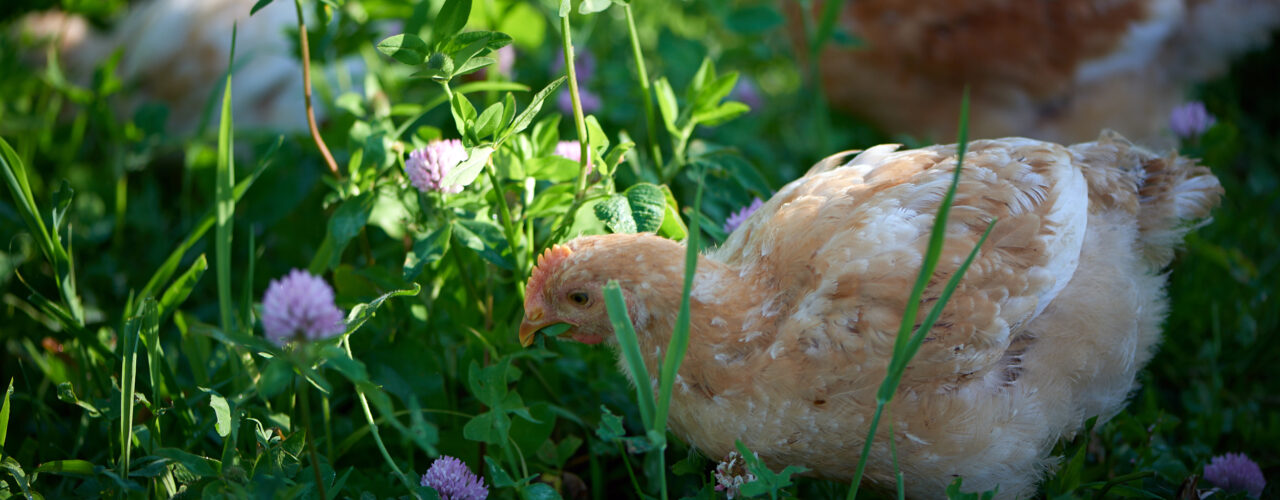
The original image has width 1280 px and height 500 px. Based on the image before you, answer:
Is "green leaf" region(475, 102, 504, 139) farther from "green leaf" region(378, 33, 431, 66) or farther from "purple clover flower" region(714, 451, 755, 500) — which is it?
"purple clover flower" region(714, 451, 755, 500)

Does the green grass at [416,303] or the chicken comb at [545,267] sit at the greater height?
the chicken comb at [545,267]

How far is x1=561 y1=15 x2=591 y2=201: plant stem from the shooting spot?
155 cm

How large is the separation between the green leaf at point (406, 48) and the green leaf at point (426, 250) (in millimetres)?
337

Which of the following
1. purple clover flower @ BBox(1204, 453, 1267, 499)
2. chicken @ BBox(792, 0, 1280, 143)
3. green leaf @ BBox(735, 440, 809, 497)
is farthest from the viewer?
chicken @ BBox(792, 0, 1280, 143)

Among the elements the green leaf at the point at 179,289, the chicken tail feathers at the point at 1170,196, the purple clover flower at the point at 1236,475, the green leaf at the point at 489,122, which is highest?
the green leaf at the point at 489,122

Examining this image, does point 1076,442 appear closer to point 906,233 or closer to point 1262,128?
point 906,233

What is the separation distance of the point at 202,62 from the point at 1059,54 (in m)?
3.22

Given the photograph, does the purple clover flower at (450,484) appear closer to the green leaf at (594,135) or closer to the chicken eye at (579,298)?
the chicken eye at (579,298)

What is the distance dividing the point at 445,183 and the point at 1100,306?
125 centimetres

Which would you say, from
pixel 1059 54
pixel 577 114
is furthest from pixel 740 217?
pixel 1059 54

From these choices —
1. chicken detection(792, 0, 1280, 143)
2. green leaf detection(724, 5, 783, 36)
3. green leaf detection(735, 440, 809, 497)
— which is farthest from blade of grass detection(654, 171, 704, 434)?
chicken detection(792, 0, 1280, 143)

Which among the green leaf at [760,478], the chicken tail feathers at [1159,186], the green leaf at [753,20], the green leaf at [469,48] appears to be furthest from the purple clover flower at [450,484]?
Answer: the green leaf at [753,20]

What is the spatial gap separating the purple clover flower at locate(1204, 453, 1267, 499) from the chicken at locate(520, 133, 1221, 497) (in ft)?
1.04

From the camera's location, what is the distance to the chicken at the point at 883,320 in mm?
1455
